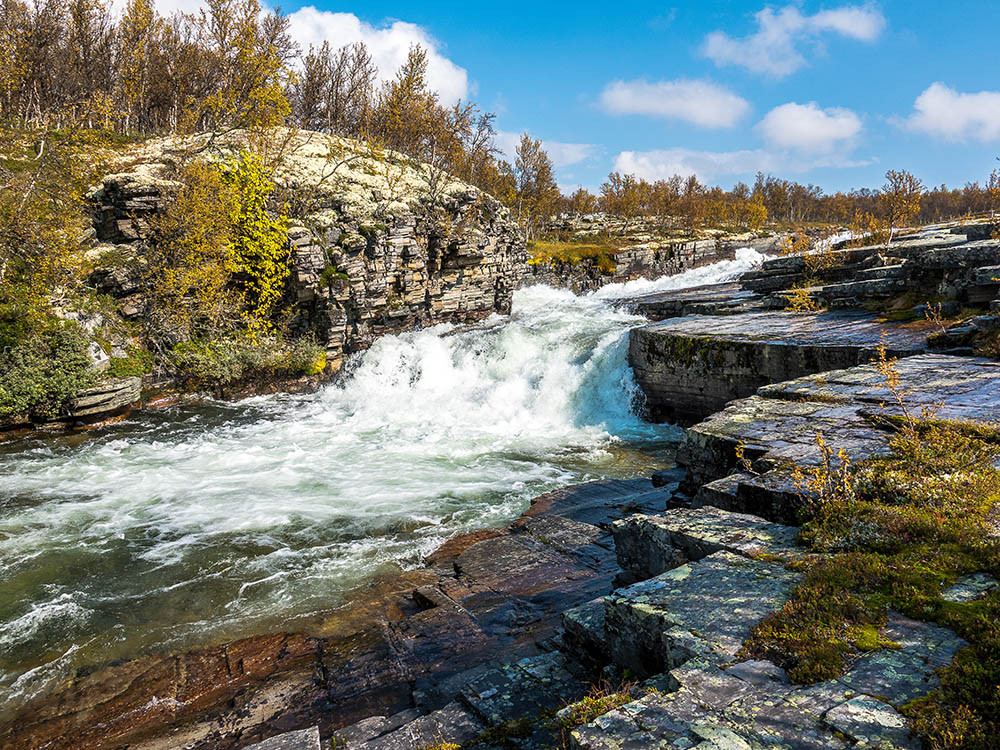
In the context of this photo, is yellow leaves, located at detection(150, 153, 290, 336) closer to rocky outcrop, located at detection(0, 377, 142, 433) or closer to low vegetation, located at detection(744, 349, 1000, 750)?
rocky outcrop, located at detection(0, 377, 142, 433)

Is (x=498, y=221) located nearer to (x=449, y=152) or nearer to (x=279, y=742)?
(x=449, y=152)

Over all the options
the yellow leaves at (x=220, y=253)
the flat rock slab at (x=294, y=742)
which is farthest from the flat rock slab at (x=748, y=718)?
the yellow leaves at (x=220, y=253)

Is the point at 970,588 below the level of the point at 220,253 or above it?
below

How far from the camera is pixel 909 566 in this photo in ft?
13.8

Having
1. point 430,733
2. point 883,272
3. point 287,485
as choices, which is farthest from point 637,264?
point 430,733

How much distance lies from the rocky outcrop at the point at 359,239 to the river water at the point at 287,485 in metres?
3.15

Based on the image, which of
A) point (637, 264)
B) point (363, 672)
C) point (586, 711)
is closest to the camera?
point (586, 711)

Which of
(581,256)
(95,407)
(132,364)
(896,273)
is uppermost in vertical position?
(581,256)

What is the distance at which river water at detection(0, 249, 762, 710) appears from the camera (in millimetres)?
7992

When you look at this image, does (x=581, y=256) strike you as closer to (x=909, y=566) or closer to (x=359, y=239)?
(x=359, y=239)

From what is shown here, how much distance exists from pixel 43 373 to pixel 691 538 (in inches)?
776

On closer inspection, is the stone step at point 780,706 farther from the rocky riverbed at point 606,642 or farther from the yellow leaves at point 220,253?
the yellow leaves at point 220,253

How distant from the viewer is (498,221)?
3544 cm

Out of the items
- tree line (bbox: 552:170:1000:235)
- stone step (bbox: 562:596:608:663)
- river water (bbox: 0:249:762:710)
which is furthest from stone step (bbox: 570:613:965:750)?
tree line (bbox: 552:170:1000:235)
